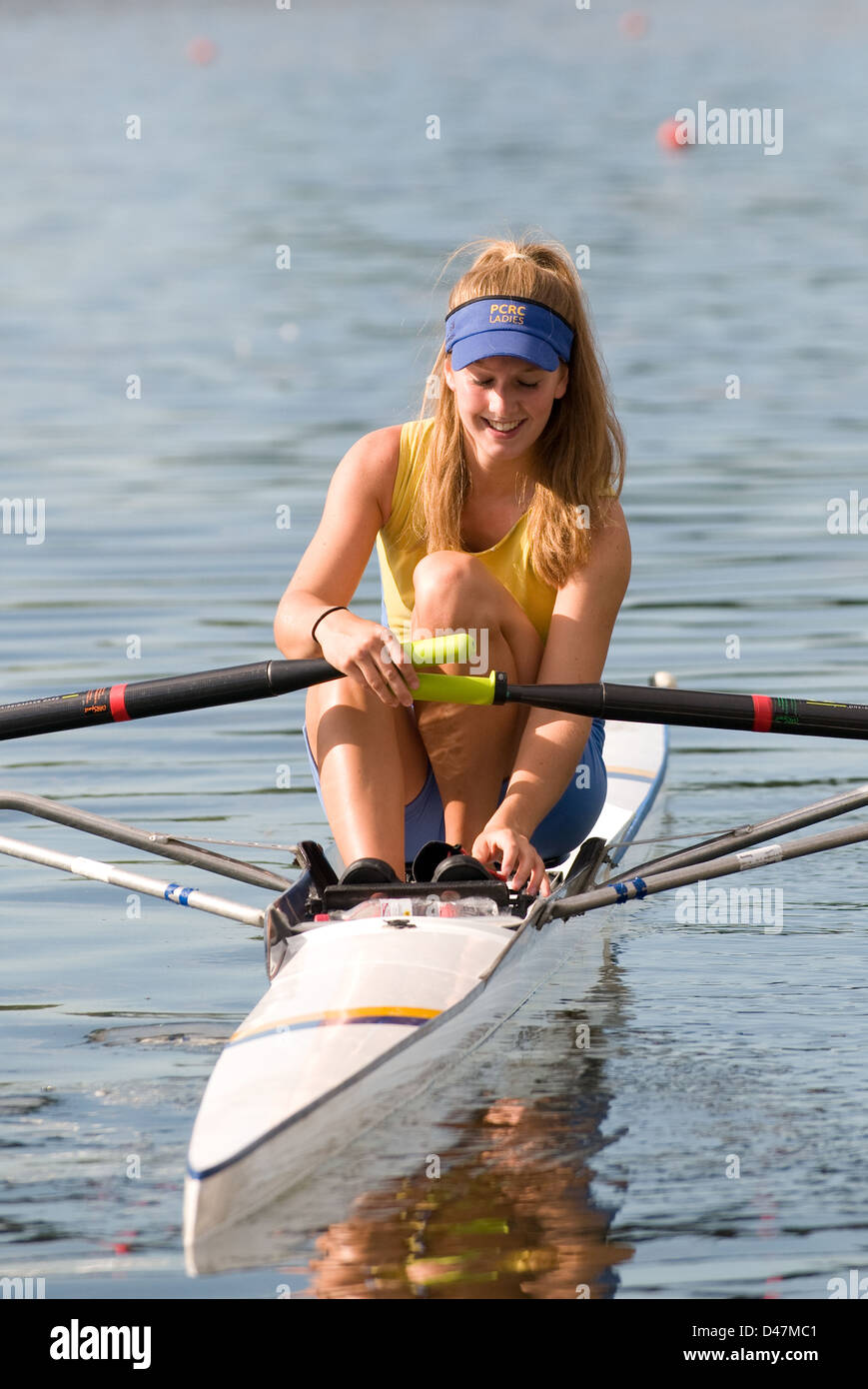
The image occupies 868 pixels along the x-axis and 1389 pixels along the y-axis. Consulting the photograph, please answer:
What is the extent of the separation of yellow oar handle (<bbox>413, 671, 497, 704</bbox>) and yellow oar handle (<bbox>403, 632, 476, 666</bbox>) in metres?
0.03

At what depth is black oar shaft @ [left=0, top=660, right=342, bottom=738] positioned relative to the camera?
175 inches

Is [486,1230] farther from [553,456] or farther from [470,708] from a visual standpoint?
[553,456]

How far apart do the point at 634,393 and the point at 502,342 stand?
9.62 m

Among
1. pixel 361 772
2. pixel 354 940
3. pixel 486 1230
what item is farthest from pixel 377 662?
pixel 486 1230

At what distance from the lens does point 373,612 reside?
880 cm

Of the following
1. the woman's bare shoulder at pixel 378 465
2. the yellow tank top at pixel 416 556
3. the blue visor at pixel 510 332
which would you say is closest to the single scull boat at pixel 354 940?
the yellow tank top at pixel 416 556

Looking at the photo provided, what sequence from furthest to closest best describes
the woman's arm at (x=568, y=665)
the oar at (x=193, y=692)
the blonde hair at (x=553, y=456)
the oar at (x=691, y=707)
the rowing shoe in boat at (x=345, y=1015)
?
the blonde hair at (x=553, y=456) → the woman's arm at (x=568, y=665) → the oar at (x=691, y=707) → the oar at (x=193, y=692) → the rowing shoe in boat at (x=345, y=1015)

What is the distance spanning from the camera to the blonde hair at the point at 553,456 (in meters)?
4.76

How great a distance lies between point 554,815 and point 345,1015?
1.20 metres

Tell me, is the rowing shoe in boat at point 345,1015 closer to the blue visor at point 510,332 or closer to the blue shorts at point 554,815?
the blue shorts at point 554,815

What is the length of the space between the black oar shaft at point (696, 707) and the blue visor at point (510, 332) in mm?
748

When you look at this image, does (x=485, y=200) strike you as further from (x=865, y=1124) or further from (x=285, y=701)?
(x=865, y=1124)

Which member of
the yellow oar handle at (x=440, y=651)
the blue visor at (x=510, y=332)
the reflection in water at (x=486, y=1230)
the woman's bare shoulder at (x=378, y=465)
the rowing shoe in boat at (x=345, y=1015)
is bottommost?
the reflection in water at (x=486, y=1230)

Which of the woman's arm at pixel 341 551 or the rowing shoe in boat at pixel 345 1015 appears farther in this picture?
the woman's arm at pixel 341 551
